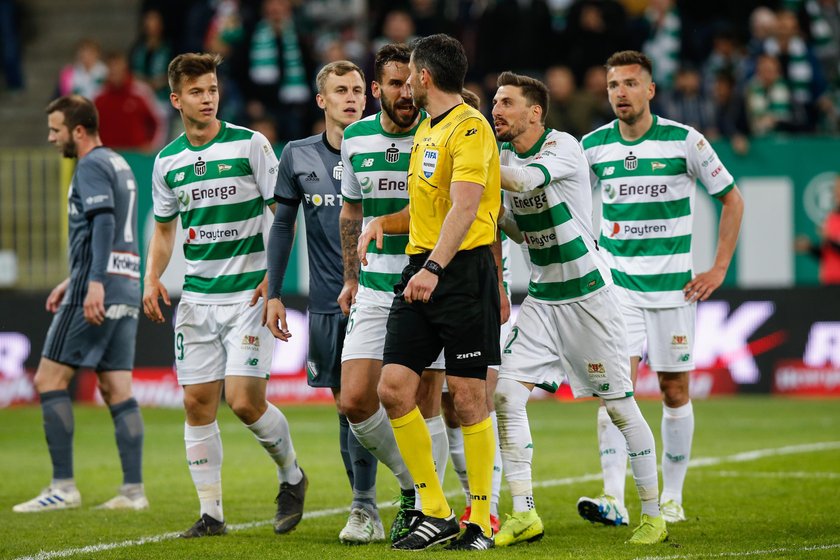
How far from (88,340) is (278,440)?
2.18 meters

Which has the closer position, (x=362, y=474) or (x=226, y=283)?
(x=362, y=474)

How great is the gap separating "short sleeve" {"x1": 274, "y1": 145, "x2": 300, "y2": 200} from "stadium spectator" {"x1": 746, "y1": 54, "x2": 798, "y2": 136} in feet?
36.1

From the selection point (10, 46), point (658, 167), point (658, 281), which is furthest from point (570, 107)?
point (10, 46)

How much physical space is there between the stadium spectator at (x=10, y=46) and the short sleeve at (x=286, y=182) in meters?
15.3

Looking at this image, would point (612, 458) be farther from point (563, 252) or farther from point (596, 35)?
point (596, 35)

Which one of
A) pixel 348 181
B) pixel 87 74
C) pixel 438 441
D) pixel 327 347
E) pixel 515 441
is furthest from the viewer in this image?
pixel 87 74

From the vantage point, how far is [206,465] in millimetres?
7930

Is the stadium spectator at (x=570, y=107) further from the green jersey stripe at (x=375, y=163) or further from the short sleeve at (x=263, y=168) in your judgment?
the green jersey stripe at (x=375, y=163)

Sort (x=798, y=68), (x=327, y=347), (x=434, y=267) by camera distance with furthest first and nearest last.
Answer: (x=798, y=68), (x=327, y=347), (x=434, y=267)

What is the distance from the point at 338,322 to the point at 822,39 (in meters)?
13.6

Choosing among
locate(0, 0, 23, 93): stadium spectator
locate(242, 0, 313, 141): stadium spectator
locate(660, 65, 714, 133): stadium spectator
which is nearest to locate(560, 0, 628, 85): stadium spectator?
locate(660, 65, 714, 133): stadium spectator

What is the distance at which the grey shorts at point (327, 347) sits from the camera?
7.87m

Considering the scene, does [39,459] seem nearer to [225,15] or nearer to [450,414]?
[450,414]

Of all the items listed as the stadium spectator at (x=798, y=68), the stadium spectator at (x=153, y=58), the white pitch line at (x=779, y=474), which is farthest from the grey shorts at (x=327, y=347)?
the stadium spectator at (x=153, y=58)
